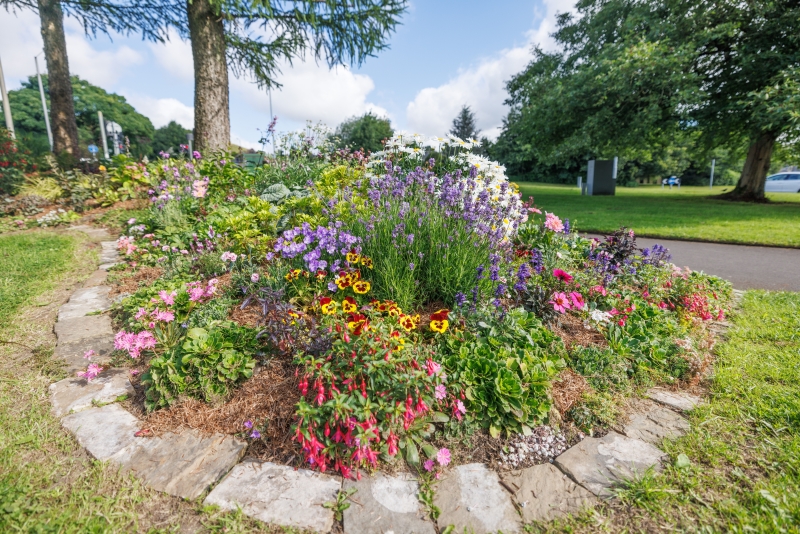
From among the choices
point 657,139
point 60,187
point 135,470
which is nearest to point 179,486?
point 135,470

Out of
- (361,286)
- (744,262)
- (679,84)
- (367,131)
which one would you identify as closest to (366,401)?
(361,286)

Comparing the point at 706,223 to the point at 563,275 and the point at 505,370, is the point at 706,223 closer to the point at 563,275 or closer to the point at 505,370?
the point at 563,275

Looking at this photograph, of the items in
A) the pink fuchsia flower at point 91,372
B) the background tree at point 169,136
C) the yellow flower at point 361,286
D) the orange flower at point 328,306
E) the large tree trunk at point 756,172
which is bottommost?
the pink fuchsia flower at point 91,372

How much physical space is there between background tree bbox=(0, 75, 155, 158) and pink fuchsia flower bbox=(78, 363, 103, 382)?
42872 mm

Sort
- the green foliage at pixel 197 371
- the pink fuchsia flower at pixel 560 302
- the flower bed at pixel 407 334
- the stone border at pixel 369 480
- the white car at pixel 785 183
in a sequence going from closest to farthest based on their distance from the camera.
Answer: the stone border at pixel 369 480
the flower bed at pixel 407 334
the green foliage at pixel 197 371
the pink fuchsia flower at pixel 560 302
the white car at pixel 785 183

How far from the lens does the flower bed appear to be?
1837mm

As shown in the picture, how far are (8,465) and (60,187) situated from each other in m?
7.74

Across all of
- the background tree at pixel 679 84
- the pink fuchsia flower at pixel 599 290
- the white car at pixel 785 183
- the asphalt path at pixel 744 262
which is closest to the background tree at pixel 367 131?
the background tree at pixel 679 84

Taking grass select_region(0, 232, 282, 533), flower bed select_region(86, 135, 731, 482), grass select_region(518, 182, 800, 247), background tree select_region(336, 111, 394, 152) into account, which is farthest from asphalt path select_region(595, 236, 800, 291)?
background tree select_region(336, 111, 394, 152)

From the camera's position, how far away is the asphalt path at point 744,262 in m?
4.43

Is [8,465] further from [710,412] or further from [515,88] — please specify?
[515,88]

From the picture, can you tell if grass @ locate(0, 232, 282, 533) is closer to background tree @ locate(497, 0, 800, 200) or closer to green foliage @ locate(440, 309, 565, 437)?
green foliage @ locate(440, 309, 565, 437)

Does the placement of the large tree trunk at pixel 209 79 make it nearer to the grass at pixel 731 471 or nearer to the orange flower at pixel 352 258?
the orange flower at pixel 352 258

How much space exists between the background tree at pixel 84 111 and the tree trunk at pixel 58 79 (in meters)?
33.5
